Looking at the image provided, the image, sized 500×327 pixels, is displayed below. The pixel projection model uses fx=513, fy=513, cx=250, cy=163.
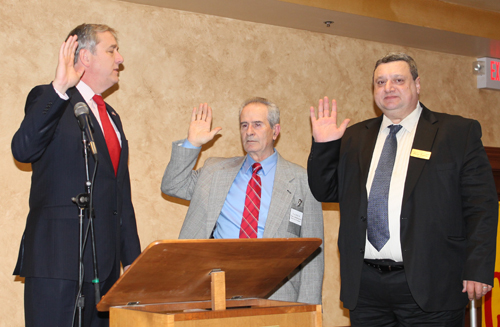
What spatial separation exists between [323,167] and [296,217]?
48 centimetres

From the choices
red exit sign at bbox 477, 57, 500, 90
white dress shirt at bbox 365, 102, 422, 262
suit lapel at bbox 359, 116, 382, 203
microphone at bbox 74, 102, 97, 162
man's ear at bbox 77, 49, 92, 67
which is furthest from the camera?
red exit sign at bbox 477, 57, 500, 90

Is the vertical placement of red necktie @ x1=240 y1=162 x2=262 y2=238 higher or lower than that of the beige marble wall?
lower

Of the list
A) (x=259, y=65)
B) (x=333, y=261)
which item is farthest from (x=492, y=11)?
(x=333, y=261)

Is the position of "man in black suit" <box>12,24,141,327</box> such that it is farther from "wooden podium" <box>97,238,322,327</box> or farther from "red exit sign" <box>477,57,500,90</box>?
"red exit sign" <box>477,57,500,90</box>

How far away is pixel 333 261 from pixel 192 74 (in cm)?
230

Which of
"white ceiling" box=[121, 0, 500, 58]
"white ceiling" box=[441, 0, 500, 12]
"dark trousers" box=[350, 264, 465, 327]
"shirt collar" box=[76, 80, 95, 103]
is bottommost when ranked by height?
"dark trousers" box=[350, 264, 465, 327]

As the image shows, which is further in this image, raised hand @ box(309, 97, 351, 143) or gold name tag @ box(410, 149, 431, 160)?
raised hand @ box(309, 97, 351, 143)

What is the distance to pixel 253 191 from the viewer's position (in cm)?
316

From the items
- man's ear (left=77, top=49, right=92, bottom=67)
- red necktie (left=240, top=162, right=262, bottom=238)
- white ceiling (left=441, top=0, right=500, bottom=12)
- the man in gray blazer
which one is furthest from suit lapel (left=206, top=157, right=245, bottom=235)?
white ceiling (left=441, top=0, right=500, bottom=12)

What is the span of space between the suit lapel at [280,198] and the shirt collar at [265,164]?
5 cm

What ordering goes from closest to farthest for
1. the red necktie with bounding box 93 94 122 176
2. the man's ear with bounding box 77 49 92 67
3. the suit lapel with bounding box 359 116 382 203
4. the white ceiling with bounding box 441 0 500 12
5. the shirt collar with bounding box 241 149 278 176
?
the suit lapel with bounding box 359 116 382 203, the red necktie with bounding box 93 94 122 176, the man's ear with bounding box 77 49 92 67, the shirt collar with bounding box 241 149 278 176, the white ceiling with bounding box 441 0 500 12

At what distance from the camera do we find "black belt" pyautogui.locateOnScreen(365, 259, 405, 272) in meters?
2.43

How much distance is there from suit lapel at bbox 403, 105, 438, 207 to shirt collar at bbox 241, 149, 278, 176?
1000 millimetres

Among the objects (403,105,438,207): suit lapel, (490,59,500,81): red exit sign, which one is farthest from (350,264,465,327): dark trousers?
(490,59,500,81): red exit sign
